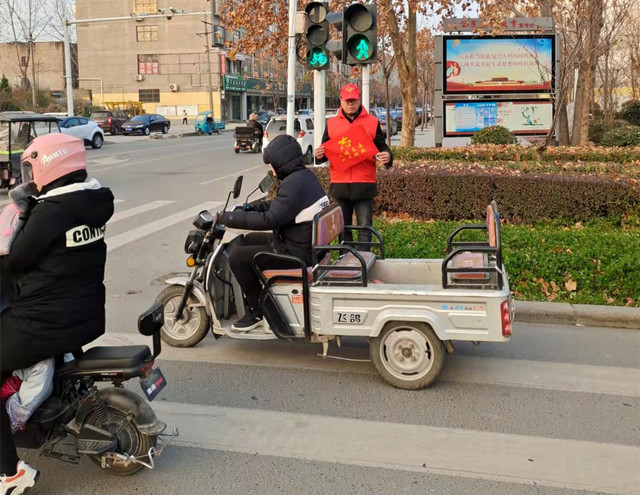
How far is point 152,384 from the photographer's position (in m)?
3.68

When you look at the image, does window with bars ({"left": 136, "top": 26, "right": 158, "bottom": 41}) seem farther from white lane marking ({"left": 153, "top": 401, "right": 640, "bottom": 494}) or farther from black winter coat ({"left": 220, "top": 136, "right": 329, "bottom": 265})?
white lane marking ({"left": 153, "top": 401, "right": 640, "bottom": 494})

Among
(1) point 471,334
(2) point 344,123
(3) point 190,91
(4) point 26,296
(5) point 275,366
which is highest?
(3) point 190,91

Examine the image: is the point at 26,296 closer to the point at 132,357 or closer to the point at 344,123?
the point at 132,357

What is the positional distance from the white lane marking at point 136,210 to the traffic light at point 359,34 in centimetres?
499

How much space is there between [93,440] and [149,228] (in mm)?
8181

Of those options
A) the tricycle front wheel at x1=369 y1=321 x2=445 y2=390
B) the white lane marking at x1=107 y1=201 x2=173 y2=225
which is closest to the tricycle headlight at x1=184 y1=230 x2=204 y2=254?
the tricycle front wheel at x1=369 y1=321 x2=445 y2=390

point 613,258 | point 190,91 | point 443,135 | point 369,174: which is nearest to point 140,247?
point 369,174

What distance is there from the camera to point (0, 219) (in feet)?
11.6

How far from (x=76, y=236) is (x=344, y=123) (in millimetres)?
4200

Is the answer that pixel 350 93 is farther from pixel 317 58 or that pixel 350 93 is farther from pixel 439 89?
pixel 439 89

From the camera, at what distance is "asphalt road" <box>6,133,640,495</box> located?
145 inches

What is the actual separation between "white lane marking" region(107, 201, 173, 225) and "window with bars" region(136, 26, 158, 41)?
6334 centimetres

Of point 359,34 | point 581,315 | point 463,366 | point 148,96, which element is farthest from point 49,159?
point 148,96

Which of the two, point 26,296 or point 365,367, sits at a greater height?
point 26,296
